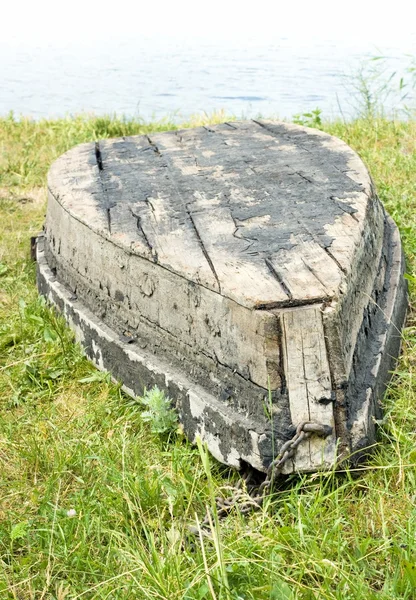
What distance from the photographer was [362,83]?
21.7 feet

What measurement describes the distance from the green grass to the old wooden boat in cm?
11

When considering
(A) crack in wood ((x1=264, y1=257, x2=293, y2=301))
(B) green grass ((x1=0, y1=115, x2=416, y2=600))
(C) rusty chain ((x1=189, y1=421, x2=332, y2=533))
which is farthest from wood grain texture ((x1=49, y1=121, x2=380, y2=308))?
(B) green grass ((x1=0, y1=115, x2=416, y2=600))

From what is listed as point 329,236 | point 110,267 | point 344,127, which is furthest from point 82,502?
point 344,127

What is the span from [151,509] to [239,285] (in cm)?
71

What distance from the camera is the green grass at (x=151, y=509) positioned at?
70.9 inches

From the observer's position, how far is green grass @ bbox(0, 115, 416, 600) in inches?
70.9

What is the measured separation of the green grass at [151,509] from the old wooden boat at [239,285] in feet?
0.35

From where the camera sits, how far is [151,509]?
7.29 ft

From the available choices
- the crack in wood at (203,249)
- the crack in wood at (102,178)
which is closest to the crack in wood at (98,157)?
the crack in wood at (102,178)

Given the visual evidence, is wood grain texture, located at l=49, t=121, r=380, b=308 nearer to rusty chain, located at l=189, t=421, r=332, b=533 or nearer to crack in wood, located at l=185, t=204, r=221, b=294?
crack in wood, located at l=185, t=204, r=221, b=294

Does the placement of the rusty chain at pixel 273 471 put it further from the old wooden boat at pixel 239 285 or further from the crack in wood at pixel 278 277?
the crack in wood at pixel 278 277

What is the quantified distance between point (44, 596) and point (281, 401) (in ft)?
2.72

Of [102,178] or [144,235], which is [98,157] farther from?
A: [144,235]

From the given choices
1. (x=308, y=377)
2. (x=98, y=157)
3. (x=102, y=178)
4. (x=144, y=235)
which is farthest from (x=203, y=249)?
(x=98, y=157)
